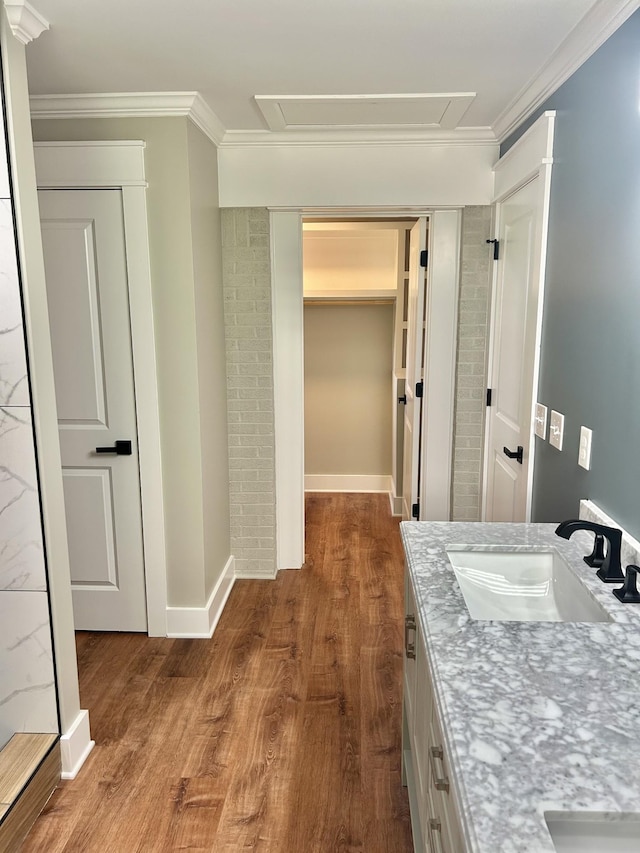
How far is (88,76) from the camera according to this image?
232 centimetres

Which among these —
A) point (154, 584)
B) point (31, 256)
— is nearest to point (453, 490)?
point (154, 584)

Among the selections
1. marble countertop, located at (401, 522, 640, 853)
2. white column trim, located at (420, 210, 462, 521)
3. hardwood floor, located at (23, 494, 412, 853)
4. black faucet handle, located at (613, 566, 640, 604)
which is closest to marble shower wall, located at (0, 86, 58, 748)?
hardwood floor, located at (23, 494, 412, 853)

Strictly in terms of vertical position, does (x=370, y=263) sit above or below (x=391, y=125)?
below

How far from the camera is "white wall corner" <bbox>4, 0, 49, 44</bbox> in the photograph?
170 cm

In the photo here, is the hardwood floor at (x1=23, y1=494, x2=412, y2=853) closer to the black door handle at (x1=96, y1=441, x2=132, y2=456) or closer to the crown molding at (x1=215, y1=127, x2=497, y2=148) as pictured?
the black door handle at (x1=96, y1=441, x2=132, y2=456)

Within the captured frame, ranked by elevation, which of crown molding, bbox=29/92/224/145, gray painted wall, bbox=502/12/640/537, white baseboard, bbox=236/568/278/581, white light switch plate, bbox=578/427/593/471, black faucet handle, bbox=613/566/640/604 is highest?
crown molding, bbox=29/92/224/145

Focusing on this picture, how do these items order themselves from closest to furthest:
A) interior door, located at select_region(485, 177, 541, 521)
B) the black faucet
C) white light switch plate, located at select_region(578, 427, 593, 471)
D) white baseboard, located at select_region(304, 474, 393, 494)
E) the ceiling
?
the black faucet
the ceiling
white light switch plate, located at select_region(578, 427, 593, 471)
interior door, located at select_region(485, 177, 541, 521)
white baseboard, located at select_region(304, 474, 393, 494)

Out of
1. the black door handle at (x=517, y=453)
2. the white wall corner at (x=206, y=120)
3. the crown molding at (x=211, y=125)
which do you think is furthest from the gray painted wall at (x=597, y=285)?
the white wall corner at (x=206, y=120)

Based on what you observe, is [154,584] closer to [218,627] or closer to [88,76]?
[218,627]

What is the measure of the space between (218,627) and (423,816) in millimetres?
1789

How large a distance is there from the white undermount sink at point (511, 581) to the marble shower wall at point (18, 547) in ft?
4.18

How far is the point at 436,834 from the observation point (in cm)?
124

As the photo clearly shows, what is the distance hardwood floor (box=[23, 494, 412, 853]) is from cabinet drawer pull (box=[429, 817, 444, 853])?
62 cm

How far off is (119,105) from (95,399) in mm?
1241
